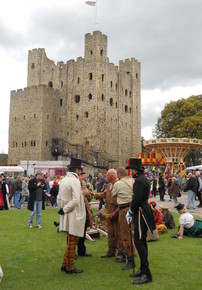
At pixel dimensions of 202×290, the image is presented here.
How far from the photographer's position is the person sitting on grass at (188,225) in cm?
791

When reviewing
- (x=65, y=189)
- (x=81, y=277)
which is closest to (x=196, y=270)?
(x=81, y=277)

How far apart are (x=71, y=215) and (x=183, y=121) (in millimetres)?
38101

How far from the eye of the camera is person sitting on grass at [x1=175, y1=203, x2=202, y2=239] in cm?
791

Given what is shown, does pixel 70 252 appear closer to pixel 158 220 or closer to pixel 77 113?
pixel 158 220

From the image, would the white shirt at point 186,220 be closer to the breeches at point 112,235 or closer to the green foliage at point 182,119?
the breeches at point 112,235

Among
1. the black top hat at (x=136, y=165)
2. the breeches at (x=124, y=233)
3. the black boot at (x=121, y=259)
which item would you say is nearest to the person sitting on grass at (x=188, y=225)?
the black boot at (x=121, y=259)

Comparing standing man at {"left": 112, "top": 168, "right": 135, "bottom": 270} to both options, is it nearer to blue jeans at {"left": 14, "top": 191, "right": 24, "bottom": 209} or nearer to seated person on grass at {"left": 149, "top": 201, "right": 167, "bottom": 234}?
seated person on grass at {"left": 149, "top": 201, "right": 167, "bottom": 234}

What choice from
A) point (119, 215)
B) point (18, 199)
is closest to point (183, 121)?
point (18, 199)

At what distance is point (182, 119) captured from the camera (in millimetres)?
42781

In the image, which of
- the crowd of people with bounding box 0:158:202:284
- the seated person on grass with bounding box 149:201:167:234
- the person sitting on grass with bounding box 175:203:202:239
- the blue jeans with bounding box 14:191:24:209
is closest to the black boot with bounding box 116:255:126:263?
the crowd of people with bounding box 0:158:202:284

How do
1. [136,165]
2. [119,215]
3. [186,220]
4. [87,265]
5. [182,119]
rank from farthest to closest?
[182,119] < [186,220] < [119,215] < [87,265] < [136,165]

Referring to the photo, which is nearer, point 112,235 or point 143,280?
point 143,280

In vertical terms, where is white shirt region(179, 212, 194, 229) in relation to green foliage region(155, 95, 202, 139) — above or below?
below

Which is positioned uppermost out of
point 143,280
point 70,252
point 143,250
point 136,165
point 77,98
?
point 77,98
